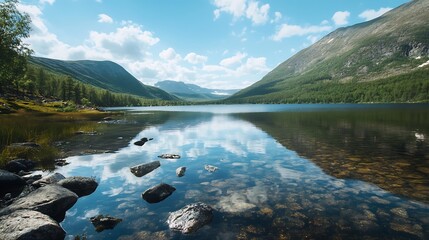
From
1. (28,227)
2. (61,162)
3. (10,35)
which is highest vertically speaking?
(10,35)

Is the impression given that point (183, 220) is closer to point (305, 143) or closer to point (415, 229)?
point (415, 229)

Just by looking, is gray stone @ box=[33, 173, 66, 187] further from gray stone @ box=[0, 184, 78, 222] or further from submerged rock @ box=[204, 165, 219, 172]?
submerged rock @ box=[204, 165, 219, 172]

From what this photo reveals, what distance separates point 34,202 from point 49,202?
65cm

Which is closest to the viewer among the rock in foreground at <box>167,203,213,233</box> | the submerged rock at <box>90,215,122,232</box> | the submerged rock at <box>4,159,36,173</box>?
the rock in foreground at <box>167,203,213,233</box>

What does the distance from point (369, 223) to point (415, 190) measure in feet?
23.6

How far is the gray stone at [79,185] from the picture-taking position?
17.4 meters

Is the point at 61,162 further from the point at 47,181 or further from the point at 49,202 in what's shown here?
the point at 49,202

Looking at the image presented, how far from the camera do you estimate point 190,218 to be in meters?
12.8

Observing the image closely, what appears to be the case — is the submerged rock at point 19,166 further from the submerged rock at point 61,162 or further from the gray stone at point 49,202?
the gray stone at point 49,202

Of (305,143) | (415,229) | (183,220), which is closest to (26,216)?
(183,220)

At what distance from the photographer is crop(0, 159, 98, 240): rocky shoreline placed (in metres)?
10.3

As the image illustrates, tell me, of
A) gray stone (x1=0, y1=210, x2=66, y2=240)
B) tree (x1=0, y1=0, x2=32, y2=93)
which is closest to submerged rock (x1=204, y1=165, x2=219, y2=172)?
gray stone (x1=0, y1=210, x2=66, y2=240)

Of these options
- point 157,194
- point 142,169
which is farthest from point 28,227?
point 142,169

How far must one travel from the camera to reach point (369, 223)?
1255 cm
